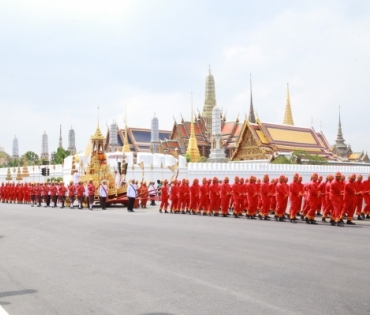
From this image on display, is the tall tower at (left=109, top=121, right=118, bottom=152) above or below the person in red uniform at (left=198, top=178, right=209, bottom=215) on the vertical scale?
above

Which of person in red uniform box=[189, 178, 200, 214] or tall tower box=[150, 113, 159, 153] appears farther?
tall tower box=[150, 113, 159, 153]

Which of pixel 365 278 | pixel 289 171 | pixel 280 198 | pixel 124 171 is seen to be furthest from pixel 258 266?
pixel 289 171

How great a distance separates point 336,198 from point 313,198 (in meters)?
0.75

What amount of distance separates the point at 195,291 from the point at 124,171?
18.8 metres

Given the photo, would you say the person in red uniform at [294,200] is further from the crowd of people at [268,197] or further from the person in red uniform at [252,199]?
the person in red uniform at [252,199]

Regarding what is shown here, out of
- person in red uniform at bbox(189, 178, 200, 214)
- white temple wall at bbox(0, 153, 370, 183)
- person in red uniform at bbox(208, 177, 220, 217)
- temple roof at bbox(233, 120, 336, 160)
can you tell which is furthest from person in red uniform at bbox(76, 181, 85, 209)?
temple roof at bbox(233, 120, 336, 160)

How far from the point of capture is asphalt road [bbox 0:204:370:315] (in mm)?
4887

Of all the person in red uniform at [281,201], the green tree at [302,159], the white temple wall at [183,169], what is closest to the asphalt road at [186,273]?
the person in red uniform at [281,201]

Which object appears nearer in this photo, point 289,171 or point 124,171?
point 124,171

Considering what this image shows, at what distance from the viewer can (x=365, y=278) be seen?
594 cm

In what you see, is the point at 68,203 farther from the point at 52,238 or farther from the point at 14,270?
the point at 14,270

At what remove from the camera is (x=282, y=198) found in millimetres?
14445

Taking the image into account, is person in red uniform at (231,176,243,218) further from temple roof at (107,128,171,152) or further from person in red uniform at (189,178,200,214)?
temple roof at (107,128,171,152)

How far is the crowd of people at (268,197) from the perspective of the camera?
1291 cm
